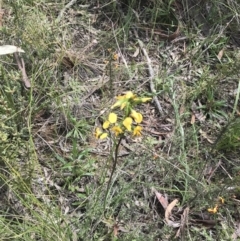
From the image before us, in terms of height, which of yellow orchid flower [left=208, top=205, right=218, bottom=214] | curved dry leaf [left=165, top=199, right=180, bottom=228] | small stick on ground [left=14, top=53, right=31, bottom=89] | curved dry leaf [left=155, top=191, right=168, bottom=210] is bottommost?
curved dry leaf [left=165, top=199, right=180, bottom=228]

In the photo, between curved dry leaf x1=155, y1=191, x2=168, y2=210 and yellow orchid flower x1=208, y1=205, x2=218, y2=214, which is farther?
curved dry leaf x1=155, y1=191, x2=168, y2=210

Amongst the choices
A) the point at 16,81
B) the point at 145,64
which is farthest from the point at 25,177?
the point at 145,64

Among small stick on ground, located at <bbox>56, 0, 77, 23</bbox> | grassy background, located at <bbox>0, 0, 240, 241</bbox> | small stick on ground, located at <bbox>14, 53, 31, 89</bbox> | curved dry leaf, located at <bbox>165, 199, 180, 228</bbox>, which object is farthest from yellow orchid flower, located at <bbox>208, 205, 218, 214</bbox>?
small stick on ground, located at <bbox>56, 0, 77, 23</bbox>

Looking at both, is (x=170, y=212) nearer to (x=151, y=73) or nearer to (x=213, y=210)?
(x=213, y=210)

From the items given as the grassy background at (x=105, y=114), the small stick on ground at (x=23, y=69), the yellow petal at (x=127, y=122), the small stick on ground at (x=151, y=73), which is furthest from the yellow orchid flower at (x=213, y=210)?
the small stick on ground at (x=23, y=69)

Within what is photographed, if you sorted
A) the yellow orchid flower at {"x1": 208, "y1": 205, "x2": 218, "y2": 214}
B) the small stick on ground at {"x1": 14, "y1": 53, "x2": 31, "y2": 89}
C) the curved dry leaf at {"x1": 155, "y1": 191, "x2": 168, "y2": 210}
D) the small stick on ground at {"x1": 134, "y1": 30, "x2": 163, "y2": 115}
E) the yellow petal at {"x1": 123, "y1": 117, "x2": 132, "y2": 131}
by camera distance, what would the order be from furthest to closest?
1. the small stick on ground at {"x1": 134, "y1": 30, "x2": 163, "y2": 115}
2. the small stick on ground at {"x1": 14, "y1": 53, "x2": 31, "y2": 89}
3. the curved dry leaf at {"x1": 155, "y1": 191, "x2": 168, "y2": 210}
4. the yellow orchid flower at {"x1": 208, "y1": 205, "x2": 218, "y2": 214}
5. the yellow petal at {"x1": 123, "y1": 117, "x2": 132, "y2": 131}

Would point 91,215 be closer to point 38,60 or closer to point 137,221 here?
point 137,221

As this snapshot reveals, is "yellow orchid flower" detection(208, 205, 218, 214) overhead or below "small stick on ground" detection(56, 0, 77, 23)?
below

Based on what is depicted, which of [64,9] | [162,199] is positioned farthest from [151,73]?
[162,199]

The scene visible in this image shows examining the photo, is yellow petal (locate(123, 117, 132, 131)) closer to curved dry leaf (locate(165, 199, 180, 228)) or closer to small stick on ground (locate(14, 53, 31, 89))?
curved dry leaf (locate(165, 199, 180, 228))
